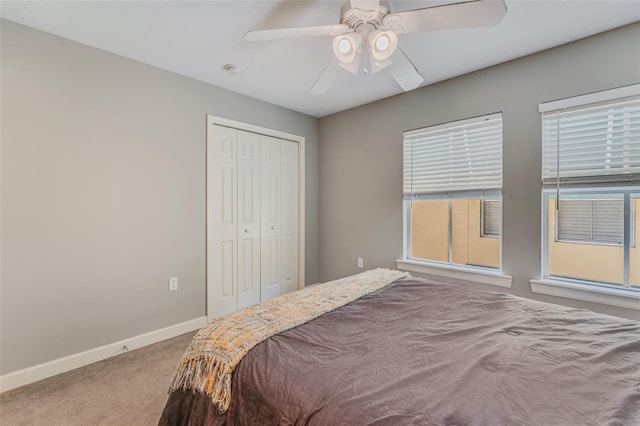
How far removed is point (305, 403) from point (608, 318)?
5.18ft

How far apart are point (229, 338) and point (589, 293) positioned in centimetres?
256

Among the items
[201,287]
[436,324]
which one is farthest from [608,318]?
[201,287]

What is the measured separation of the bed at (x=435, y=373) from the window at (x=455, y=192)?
4.42 ft

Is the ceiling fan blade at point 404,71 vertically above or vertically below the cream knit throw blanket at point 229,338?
above

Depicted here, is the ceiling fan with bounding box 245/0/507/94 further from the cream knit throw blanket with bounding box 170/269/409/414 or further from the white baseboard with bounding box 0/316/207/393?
the white baseboard with bounding box 0/316/207/393

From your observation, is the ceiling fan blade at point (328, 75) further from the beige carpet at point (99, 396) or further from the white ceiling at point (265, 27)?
the beige carpet at point (99, 396)

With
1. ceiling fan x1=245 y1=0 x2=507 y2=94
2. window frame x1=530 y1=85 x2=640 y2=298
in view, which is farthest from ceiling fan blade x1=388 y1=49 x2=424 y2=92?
window frame x1=530 y1=85 x2=640 y2=298

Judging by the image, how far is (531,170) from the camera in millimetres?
2418

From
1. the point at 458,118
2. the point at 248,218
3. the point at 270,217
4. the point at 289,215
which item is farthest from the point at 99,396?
the point at 458,118

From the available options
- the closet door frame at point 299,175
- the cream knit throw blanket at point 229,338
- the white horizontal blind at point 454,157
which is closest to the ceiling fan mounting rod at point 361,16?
the cream knit throw blanket at point 229,338

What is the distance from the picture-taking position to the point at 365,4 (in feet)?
4.77

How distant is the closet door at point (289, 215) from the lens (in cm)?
377

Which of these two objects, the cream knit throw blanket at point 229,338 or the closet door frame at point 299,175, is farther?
the closet door frame at point 299,175

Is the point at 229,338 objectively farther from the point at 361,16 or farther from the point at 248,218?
the point at 248,218
